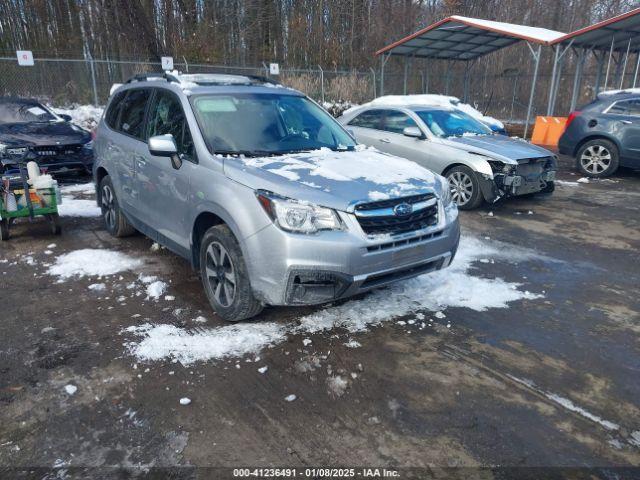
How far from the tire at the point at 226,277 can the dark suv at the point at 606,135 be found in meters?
9.10

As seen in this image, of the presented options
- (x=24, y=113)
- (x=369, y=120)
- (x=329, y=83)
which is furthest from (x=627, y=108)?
(x=329, y=83)

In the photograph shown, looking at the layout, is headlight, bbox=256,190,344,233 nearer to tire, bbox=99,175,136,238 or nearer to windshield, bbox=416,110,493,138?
tire, bbox=99,175,136,238

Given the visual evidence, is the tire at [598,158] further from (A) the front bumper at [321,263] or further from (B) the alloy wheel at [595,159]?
(A) the front bumper at [321,263]

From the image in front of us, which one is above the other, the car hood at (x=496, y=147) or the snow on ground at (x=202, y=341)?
the car hood at (x=496, y=147)

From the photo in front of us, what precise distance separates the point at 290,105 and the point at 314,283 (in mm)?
2218

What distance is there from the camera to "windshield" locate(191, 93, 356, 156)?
4.05 m

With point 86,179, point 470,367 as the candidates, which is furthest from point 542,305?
point 86,179

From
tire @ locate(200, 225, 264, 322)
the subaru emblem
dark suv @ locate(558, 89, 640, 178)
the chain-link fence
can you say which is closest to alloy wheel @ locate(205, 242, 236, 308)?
tire @ locate(200, 225, 264, 322)

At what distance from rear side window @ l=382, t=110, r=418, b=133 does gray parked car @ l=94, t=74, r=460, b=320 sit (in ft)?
11.2

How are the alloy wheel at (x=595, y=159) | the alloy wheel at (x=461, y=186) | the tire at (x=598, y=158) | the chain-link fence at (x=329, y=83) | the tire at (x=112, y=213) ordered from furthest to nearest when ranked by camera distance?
1. the chain-link fence at (x=329, y=83)
2. the alloy wheel at (x=595, y=159)
3. the tire at (x=598, y=158)
4. the alloy wheel at (x=461, y=186)
5. the tire at (x=112, y=213)

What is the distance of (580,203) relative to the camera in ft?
26.6

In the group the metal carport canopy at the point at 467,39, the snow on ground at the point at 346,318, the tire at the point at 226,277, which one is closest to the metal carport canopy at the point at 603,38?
the metal carport canopy at the point at 467,39

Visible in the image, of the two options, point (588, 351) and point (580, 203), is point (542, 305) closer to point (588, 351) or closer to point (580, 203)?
point (588, 351)

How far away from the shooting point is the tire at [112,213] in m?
5.69
